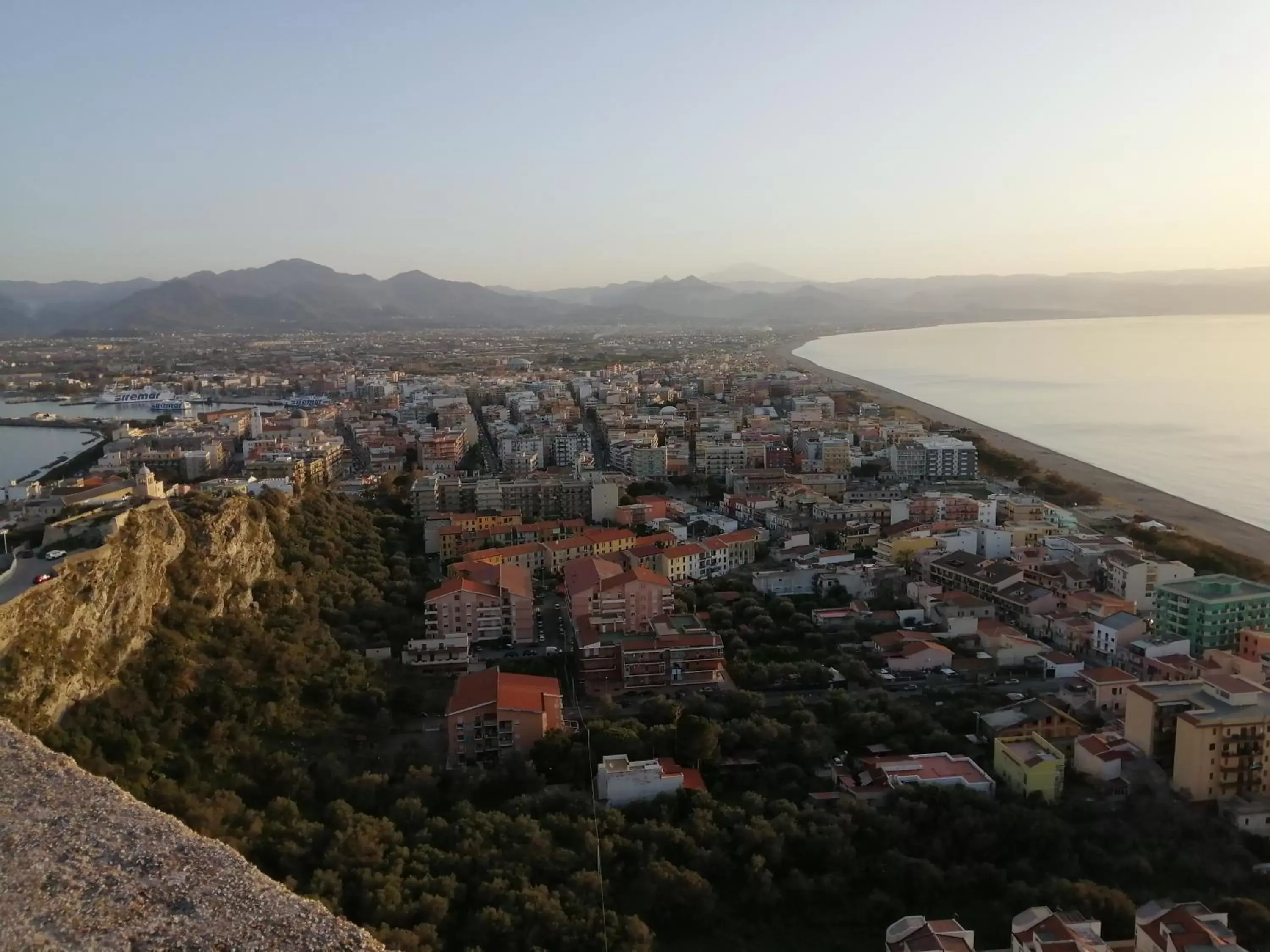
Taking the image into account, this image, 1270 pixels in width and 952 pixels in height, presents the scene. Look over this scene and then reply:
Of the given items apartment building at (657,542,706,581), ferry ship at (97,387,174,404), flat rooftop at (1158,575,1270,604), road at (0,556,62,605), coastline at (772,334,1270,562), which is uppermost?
road at (0,556,62,605)

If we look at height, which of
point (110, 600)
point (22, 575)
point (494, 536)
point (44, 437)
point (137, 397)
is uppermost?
point (22, 575)

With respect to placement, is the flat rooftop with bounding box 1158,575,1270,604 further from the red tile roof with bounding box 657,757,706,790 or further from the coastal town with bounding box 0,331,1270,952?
the red tile roof with bounding box 657,757,706,790

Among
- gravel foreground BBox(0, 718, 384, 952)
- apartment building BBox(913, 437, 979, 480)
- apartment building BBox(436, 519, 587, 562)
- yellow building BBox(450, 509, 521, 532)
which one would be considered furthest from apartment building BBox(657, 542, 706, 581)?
apartment building BBox(913, 437, 979, 480)

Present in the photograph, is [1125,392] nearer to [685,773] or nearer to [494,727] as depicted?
[685,773]

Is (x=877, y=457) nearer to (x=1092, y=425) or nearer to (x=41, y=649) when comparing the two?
(x=1092, y=425)

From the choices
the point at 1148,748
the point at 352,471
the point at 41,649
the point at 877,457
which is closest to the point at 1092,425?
the point at 877,457

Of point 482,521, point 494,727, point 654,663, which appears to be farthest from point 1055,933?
point 482,521

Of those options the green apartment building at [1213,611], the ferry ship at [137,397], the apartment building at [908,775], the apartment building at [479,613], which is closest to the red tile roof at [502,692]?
the apartment building at [479,613]
